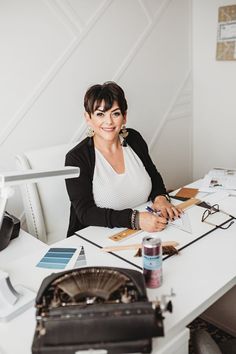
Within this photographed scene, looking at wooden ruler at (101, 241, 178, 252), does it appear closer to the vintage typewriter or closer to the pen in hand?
the pen in hand

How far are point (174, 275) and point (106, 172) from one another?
74 centimetres

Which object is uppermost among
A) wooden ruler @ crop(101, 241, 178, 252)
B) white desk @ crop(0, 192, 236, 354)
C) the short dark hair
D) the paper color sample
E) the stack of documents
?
the short dark hair

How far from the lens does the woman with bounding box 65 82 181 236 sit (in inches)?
72.2

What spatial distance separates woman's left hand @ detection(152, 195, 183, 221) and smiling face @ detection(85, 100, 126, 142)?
1.32 feet

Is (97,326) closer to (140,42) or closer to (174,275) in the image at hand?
(174,275)

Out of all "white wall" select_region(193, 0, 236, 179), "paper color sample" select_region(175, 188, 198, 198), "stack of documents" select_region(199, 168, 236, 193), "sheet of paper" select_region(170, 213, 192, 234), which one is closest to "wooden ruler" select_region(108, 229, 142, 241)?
"sheet of paper" select_region(170, 213, 192, 234)

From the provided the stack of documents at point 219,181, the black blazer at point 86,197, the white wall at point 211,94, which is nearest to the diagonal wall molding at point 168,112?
the white wall at point 211,94

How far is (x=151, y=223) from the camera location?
167 cm

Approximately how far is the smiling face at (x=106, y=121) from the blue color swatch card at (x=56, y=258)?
662 millimetres

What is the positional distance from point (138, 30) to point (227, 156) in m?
1.18

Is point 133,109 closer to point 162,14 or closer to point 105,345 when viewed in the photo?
point 162,14

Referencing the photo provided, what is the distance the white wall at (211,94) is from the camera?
9.48 ft

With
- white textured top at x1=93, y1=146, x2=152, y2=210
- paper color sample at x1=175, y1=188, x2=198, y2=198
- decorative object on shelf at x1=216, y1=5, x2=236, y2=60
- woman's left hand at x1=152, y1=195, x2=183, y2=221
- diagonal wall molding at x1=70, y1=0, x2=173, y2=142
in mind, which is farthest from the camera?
decorative object on shelf at x1=216, y1=5, x2=236, y2=60

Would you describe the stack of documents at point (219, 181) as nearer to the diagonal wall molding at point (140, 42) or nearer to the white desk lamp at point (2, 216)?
the diagonal wall molding at point (140, 42)
